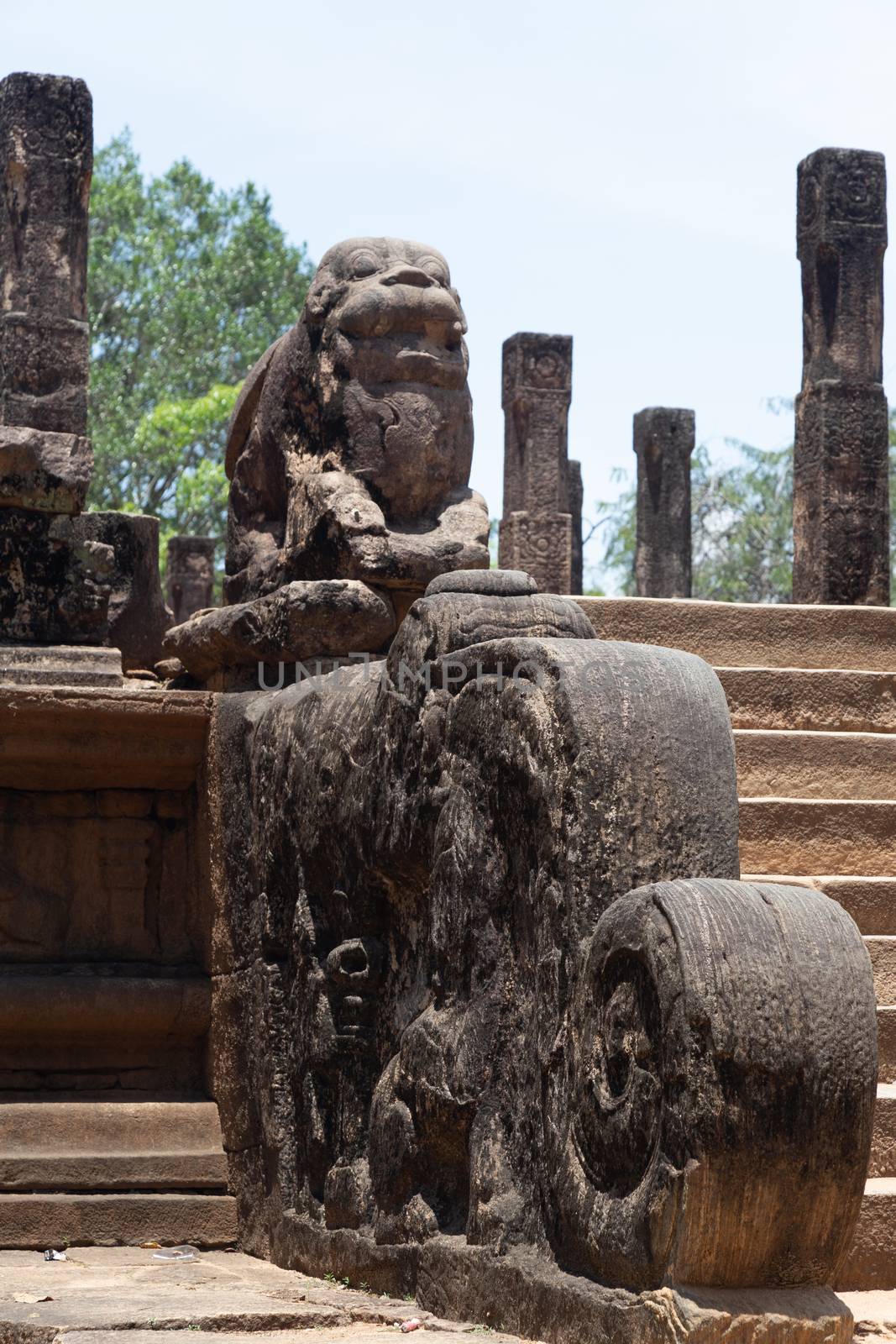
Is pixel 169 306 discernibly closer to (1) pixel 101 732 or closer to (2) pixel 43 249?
(2) pixel 43 249

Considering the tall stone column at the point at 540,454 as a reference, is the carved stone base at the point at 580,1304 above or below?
below

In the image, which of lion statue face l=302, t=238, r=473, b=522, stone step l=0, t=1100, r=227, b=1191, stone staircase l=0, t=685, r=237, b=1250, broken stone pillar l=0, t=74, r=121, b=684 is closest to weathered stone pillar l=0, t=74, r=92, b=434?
broken stone pillar l=0, t=74, r=121, b=684

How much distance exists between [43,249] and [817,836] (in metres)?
6.81

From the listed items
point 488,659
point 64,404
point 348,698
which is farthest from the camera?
point 64,404

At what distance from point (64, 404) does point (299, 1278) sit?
737 centimetres

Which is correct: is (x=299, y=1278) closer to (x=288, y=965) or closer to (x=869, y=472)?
(x=288, y=965)

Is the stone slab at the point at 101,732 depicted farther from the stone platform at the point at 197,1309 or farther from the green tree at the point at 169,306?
the green tree at the point at 169,306

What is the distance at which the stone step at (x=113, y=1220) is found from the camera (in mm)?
4758

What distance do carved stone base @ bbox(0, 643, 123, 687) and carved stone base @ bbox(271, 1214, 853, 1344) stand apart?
194 cm

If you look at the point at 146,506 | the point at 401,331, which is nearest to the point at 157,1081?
the point at 401,331

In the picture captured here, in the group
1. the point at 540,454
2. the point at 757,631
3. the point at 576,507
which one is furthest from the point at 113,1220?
the point at 576,507

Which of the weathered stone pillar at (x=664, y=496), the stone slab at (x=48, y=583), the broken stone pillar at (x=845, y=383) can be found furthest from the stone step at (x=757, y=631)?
the weathered stone pillar at (x=664, y=496)

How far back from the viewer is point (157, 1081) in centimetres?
522

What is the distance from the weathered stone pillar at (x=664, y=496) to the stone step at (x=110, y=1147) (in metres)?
12.3
